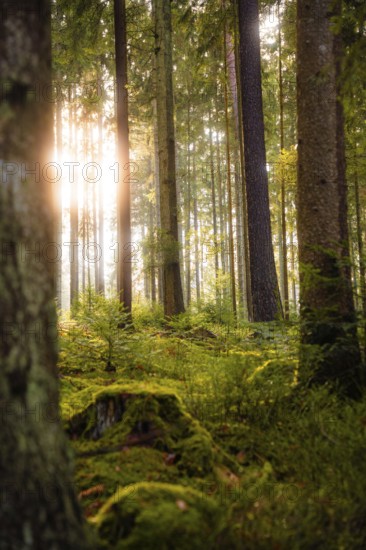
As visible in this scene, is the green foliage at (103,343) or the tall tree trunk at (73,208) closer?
the green foliage at (103,343)

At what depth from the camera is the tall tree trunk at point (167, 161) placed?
9992 millimetres

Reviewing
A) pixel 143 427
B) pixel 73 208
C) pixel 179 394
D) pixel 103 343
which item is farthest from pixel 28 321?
pixel 73 208

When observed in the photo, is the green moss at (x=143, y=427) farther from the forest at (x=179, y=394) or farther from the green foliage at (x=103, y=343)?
the green foliage at (x=103, y=343)

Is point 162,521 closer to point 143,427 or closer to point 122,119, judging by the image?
point 143,427

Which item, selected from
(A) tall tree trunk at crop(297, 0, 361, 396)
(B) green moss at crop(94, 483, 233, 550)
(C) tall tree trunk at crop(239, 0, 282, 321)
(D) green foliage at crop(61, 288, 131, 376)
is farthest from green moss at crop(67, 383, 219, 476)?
(C) tall tree trunk at crop(239, 0, 282, 321)

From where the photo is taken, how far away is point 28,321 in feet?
5.18

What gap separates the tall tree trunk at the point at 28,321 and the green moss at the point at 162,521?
0.82ft

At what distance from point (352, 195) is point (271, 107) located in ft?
18.2

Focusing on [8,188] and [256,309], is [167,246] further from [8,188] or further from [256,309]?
[8,188]

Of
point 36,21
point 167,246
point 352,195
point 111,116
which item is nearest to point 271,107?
point 352,195

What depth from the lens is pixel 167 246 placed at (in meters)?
9.91

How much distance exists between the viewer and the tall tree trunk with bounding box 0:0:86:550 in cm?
148

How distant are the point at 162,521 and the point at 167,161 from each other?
9.50 meters

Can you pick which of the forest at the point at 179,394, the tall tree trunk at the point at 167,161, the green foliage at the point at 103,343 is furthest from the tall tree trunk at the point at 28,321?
the tall tree trunk at the point at 167,161
